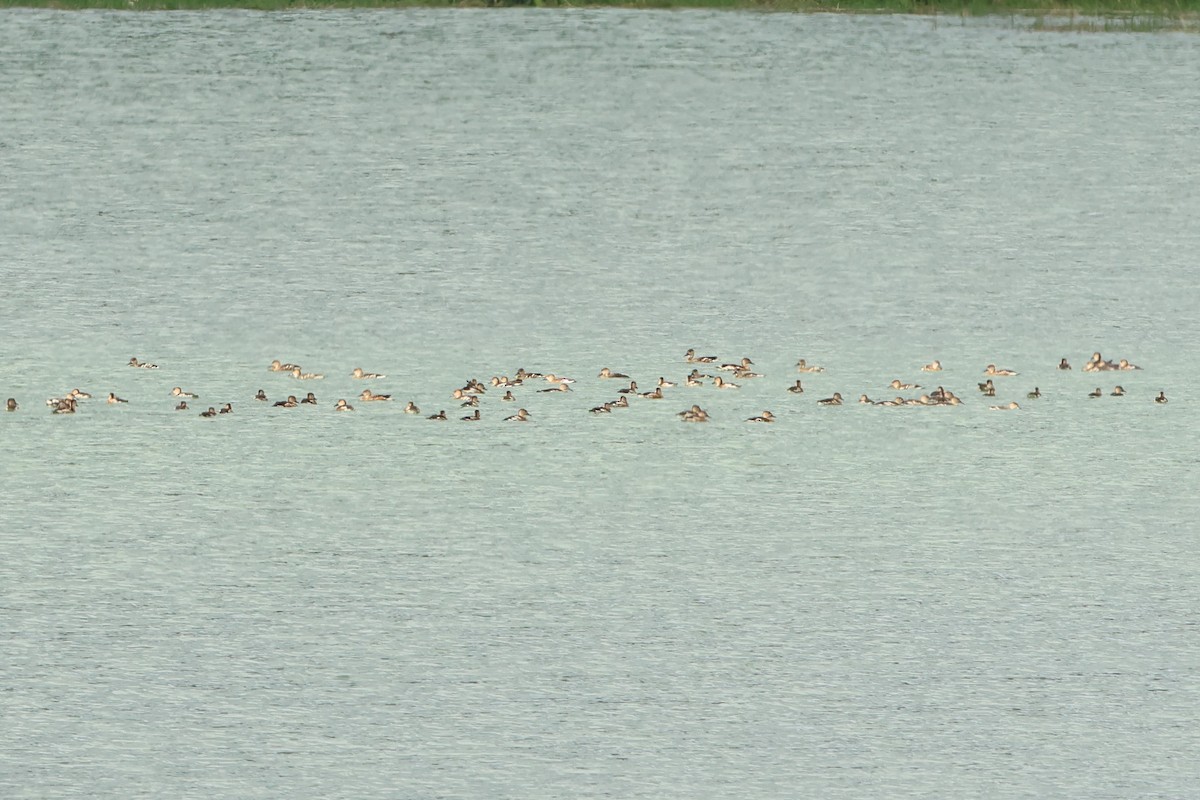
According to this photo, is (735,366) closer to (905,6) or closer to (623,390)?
(623,390)

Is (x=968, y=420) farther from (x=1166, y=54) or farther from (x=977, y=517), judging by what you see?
(x=1166, y=54)

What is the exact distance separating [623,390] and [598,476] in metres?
3.12

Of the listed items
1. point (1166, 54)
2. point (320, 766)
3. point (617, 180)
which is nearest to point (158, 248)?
point (617, 180)

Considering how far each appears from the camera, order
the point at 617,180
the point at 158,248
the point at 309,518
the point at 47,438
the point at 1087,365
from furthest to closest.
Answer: the point at 617,180 < the point at 158,248 < the point at 1087,365 < the point at 47,438 < the point at 309,518

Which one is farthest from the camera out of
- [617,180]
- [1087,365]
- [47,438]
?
[617,180]

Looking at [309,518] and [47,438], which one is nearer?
[309,518]

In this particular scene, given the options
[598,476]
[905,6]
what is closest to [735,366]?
[598,476]

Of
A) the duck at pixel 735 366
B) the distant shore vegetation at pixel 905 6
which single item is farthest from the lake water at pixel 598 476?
the distant shore vegetation at pixel 905 6

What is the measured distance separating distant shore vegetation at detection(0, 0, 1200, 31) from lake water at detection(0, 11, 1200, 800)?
50.1ft

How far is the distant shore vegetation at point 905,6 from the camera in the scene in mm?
56688

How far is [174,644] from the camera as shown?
14961 mm

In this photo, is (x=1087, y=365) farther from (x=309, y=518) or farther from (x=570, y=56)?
(x=570, y=56)

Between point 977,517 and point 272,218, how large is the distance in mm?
17844

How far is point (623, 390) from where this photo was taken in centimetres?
2239
